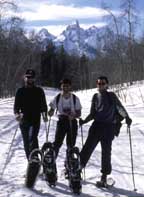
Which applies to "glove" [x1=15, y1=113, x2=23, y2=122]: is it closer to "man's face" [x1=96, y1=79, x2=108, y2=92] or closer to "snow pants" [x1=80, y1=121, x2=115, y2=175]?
"snow pants" [x1=80, y1=121, x2=115, y2=175]

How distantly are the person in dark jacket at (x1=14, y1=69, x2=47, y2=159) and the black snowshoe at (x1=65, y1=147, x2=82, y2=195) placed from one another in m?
0.75

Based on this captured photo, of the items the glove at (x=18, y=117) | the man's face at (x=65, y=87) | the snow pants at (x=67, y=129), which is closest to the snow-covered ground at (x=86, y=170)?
the snow pants at (x=67, y=129)

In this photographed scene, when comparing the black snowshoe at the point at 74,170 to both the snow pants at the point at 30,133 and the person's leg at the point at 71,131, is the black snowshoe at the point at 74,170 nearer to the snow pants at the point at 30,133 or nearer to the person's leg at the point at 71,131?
the person's leg at the point at 71,131

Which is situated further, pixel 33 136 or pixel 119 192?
pixel 33 136

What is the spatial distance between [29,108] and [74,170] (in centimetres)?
141

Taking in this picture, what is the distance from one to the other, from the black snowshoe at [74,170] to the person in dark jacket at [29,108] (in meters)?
0.75

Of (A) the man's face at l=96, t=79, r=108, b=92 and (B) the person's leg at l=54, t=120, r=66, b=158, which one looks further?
(B) the person's leg at l=54, t=120, r=66, b=158

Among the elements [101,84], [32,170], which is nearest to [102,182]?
[32,170]

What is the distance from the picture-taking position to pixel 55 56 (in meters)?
77.7

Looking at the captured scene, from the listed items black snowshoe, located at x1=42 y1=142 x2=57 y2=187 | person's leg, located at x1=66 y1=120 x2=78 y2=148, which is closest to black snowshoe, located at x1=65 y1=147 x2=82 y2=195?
black snowshoe, located at x1=42 y1=142 x2=57 y2=187

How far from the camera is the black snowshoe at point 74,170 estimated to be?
6.95 metres

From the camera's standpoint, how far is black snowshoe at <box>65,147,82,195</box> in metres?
6.95

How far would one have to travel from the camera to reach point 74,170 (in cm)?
705

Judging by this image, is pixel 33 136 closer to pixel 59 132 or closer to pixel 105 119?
pixel 59 132
